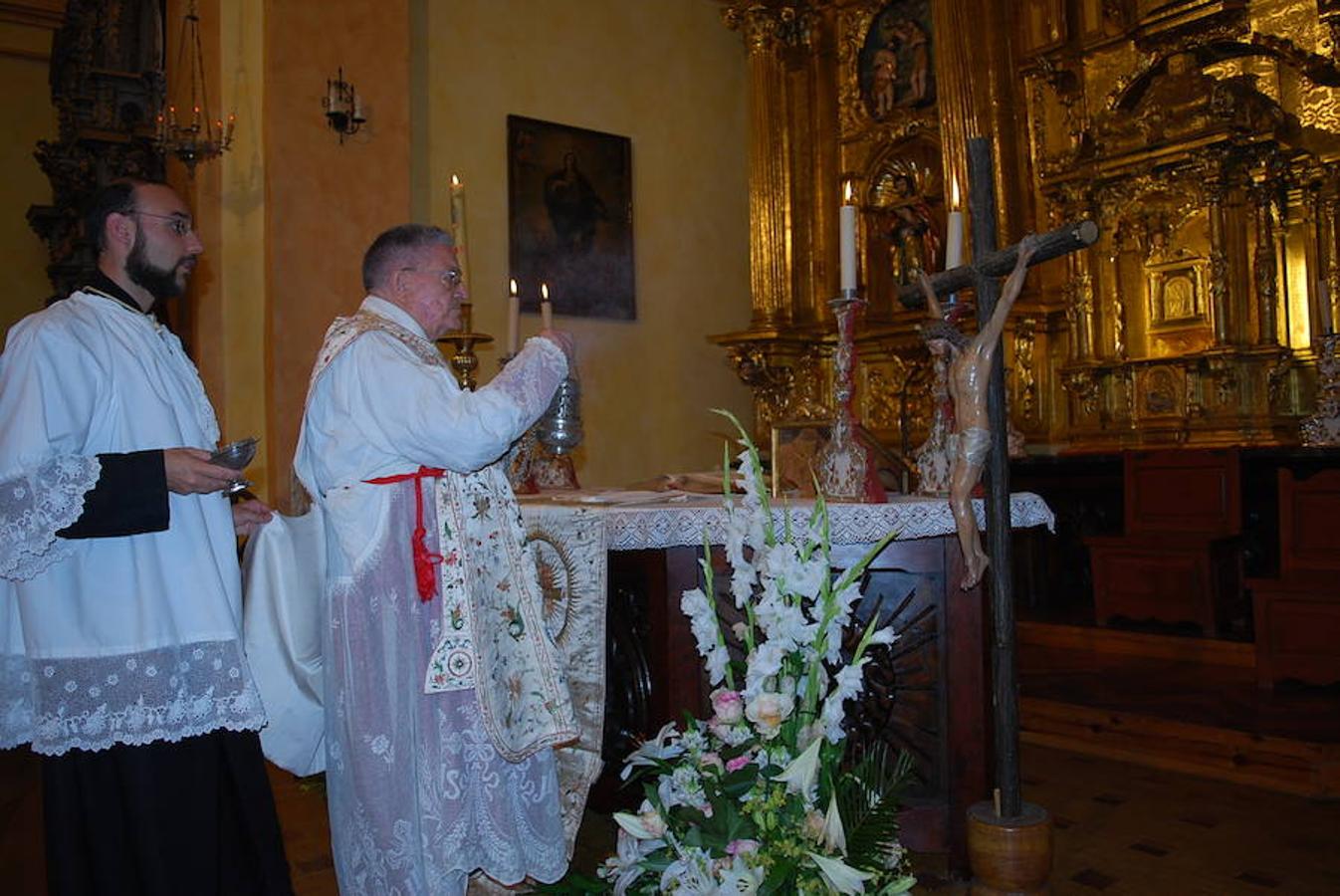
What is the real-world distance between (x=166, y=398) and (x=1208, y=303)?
254 inches

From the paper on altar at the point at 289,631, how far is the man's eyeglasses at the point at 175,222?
2.41 feet

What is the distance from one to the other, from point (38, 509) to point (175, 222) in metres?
0.74

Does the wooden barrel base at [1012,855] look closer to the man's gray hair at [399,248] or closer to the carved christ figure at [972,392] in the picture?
the carved christ figure at [972,392]

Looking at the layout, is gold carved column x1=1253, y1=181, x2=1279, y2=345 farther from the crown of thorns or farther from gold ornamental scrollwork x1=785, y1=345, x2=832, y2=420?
the crown of thorns

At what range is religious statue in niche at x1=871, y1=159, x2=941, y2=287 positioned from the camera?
26.6 feet

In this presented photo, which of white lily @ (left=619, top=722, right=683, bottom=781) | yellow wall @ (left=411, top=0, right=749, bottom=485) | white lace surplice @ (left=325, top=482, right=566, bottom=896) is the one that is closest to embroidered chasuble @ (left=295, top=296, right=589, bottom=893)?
white lace surplice @ (left=325, top=482, right=566, bottom=896)

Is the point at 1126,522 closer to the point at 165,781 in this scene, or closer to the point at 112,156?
the point at 165,781

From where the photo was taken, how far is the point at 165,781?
7.27 feet

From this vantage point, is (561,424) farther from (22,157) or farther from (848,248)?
(22,157)

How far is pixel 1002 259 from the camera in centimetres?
240

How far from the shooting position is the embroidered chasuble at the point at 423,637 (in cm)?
239

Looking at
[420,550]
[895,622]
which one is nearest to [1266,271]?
[895,622]

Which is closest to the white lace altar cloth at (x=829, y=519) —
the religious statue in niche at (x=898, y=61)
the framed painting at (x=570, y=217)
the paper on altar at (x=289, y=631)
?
the paper on altar at (x=289, y=631)

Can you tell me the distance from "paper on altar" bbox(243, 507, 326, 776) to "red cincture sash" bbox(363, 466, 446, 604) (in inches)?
12.1
